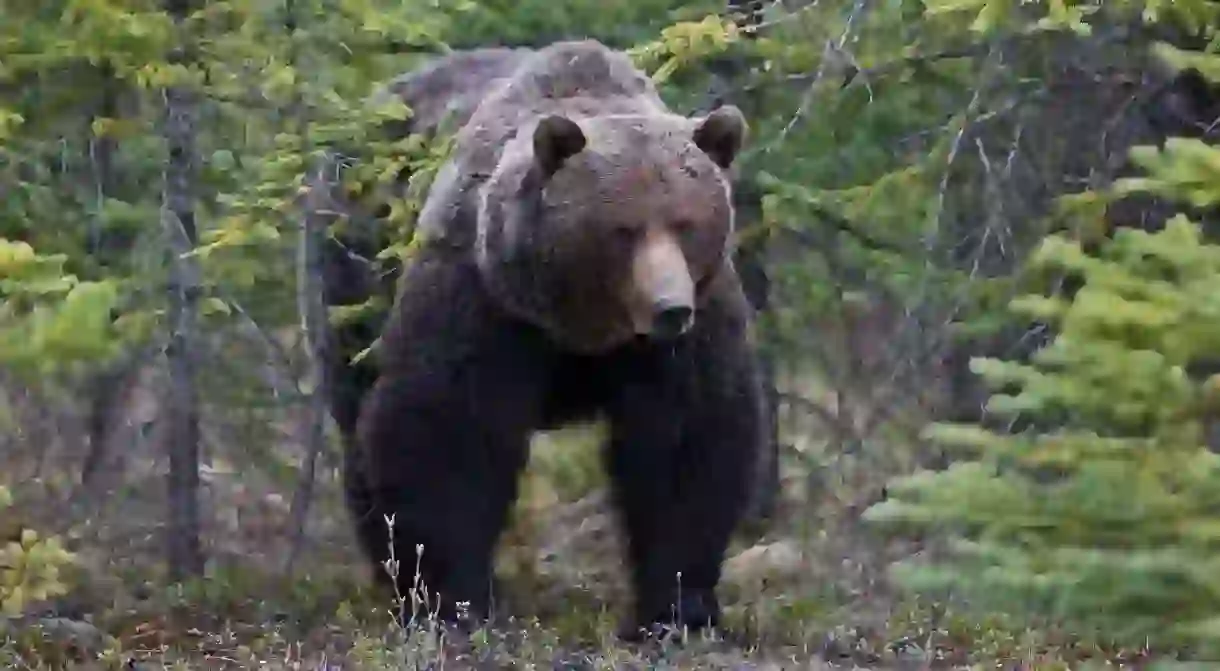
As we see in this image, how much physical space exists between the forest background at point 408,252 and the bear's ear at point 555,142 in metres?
1.10

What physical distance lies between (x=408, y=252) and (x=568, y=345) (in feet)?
2.99

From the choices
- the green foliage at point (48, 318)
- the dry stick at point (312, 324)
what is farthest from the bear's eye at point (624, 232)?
the dry stick at point (312, 324)

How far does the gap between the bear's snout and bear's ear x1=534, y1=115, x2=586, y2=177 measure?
0.46 meters

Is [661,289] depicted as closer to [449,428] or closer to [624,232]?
[624,232]

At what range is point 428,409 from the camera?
6105 mm

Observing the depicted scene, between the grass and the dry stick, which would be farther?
the dry stick

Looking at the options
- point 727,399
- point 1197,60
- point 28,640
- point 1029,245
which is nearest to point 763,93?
point 1029,245

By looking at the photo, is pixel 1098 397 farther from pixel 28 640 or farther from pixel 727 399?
pixel 28 640

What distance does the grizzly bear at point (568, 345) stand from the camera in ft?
18.2

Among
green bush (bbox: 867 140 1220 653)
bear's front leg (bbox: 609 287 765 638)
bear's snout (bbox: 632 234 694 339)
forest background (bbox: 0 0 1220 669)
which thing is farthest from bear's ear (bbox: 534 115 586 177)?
green bush (bbox: 867 140 1220 653)

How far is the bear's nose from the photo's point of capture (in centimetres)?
514

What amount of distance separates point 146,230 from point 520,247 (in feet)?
7.02

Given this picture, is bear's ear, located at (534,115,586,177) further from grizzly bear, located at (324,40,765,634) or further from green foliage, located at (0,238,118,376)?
green foliage, located at (0,238,118,376)

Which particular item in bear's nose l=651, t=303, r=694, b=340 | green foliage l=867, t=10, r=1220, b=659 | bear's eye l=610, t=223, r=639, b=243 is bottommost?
bear's nose l=651, t=303, r=694, b=340
